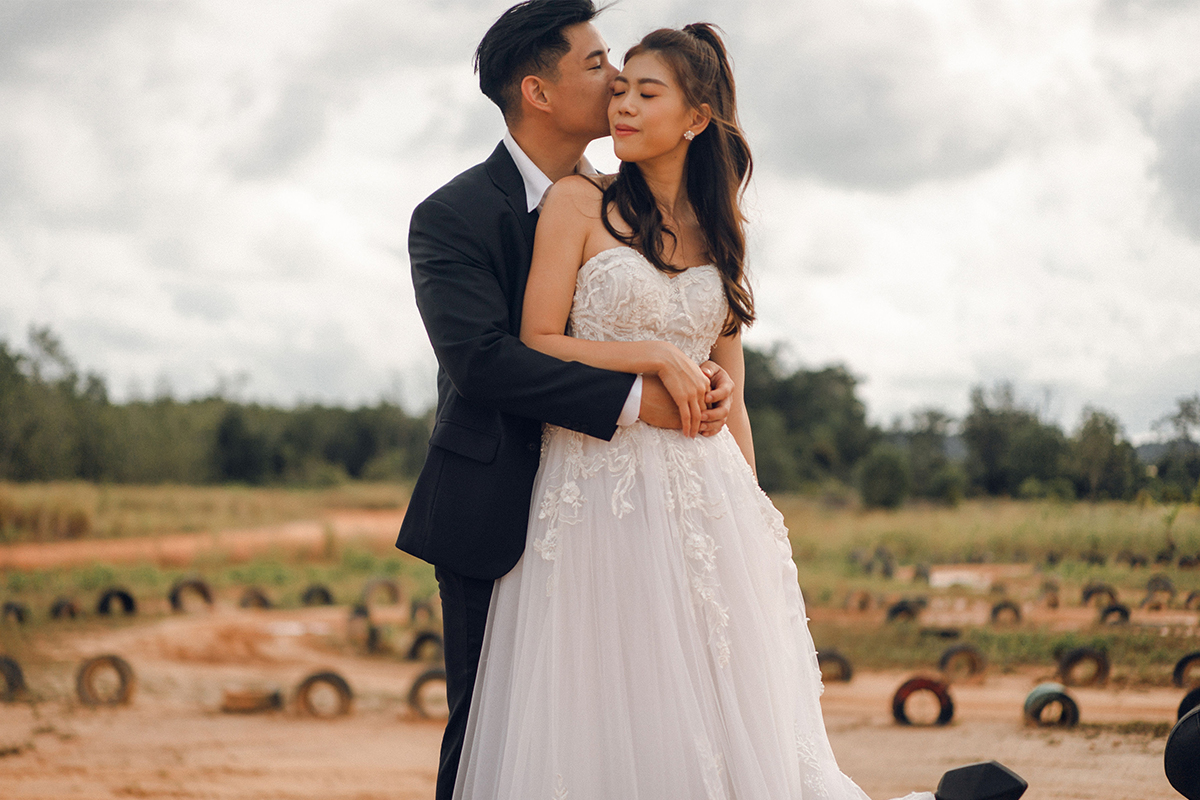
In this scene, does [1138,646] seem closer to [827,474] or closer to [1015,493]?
[1015,493]

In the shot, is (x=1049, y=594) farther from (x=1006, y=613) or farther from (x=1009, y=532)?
(x=1009, y=532)

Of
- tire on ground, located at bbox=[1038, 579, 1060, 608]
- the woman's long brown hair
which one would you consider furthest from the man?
tire on ground, located at bbox=[1038, 579, 1060, 608]

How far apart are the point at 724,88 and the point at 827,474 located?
791 inches

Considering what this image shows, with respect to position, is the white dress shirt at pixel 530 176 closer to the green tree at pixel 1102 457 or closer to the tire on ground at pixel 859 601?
the green tree at pixel 1102 457

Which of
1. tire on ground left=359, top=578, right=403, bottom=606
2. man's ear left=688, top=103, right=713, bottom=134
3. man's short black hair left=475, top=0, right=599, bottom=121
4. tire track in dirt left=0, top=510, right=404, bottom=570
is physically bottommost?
tire track in dirt left=0, top=510, right=404, bottom=570

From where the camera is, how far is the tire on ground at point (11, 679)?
26.3 feet

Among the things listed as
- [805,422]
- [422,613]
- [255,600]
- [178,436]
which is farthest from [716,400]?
[178,436]

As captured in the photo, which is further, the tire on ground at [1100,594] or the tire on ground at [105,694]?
the tire on ground at [105,694]

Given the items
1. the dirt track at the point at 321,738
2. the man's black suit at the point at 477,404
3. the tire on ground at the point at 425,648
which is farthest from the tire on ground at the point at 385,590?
the man's black suit at the point at 477,404

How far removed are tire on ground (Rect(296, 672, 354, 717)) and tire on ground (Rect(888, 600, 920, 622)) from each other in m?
5.40

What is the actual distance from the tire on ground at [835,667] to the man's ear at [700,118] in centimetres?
650

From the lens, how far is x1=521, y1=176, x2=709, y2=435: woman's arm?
2275 mm

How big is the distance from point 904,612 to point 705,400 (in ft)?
26.6

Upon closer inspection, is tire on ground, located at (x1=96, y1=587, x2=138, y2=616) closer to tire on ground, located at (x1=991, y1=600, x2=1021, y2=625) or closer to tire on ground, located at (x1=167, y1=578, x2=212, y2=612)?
tire on ground, located at (x1=167, y1=578, x2=212, y2=612)
